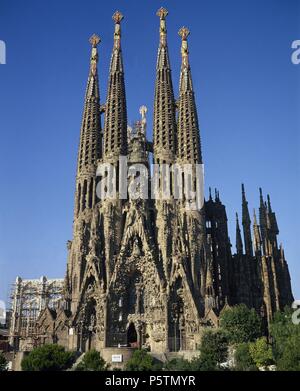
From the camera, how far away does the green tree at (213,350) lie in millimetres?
35625

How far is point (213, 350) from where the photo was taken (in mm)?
39125

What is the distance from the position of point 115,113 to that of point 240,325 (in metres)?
32.3

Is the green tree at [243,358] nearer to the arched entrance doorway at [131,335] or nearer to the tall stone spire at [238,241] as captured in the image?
the arched entrance doorway at [131,335]

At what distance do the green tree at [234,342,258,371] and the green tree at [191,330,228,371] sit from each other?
4.58 ft

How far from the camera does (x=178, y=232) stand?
56.1 metres

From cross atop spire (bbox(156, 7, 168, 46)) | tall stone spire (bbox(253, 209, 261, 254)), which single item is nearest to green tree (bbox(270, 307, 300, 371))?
tall stone spire (bbox(253, 209, 261, 254))

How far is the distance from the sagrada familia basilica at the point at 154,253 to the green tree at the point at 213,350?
6240mm

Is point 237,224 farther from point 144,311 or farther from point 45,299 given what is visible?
point 45,299

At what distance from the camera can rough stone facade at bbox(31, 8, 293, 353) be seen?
5191 centimetres

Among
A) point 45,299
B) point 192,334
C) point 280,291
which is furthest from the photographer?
point 45,299

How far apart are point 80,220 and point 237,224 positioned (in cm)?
2150

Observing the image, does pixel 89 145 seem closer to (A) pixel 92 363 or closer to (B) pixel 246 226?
(B) pixel 246 226

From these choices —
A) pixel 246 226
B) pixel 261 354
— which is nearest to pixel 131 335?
pixel 261 354
